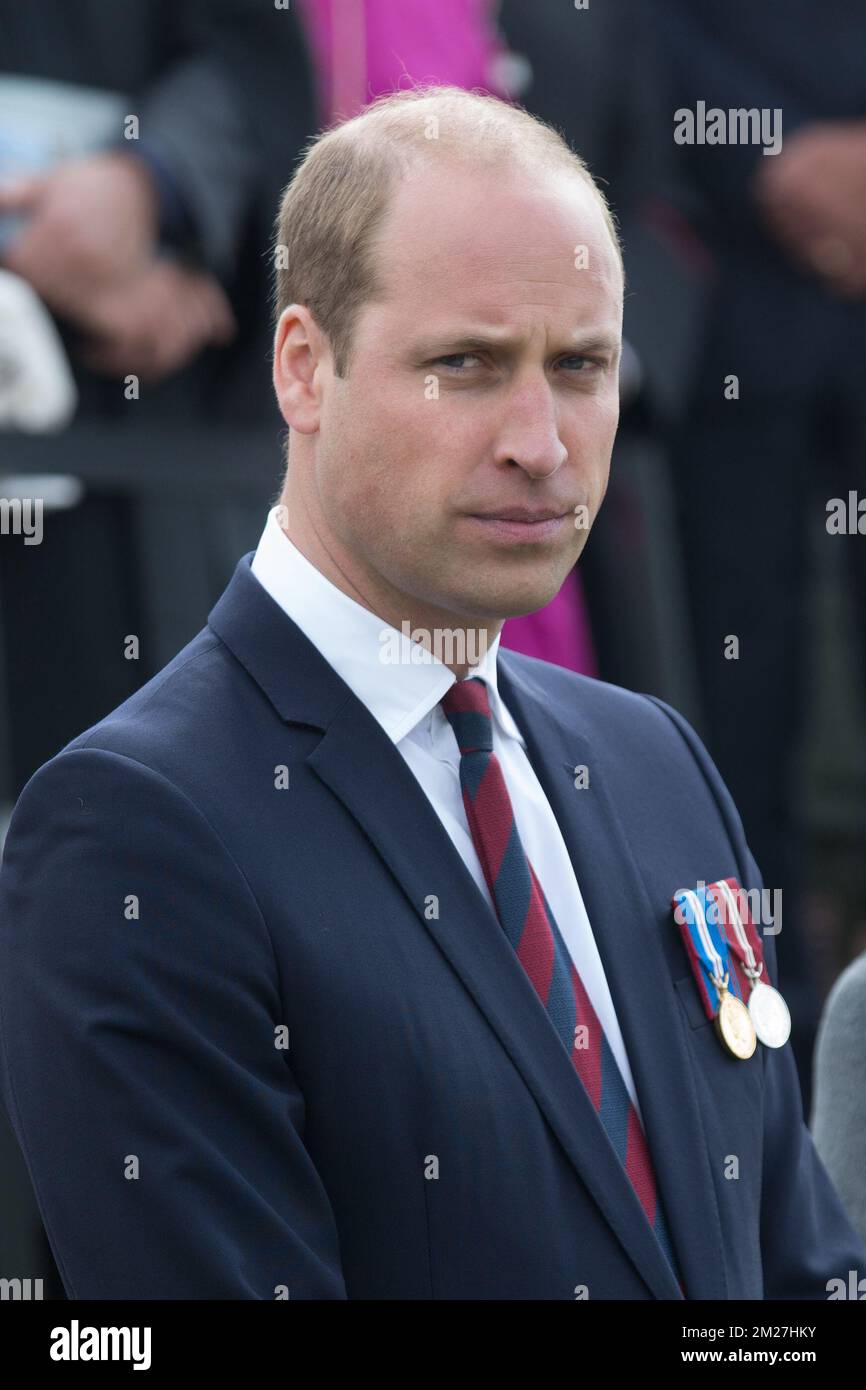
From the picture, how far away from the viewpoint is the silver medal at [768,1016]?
6.53 feet

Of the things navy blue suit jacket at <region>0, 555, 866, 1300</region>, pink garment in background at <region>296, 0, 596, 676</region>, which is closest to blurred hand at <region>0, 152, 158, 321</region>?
pink garment in background at <region>296, 0, 596, 676</region>

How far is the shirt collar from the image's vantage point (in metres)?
1.83

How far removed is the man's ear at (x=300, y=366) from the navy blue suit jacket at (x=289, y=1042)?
176mm

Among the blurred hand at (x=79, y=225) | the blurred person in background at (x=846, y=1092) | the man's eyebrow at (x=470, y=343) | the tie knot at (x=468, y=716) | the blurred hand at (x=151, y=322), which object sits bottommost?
the blurred person in background at (x=846, y=1092)

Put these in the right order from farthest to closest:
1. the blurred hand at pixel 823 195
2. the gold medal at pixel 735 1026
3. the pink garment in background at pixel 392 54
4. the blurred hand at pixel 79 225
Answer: the blurred hand at pixel 823 195 < the pink garment in background at pixel 392 54 < the blurred hand at pixel 79 225 < the gold medal at pixel 735 1026

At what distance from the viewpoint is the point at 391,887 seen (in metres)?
1.73

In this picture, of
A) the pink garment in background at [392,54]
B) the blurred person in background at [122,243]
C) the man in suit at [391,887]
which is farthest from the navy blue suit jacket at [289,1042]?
the pink garment in background at [392,54]

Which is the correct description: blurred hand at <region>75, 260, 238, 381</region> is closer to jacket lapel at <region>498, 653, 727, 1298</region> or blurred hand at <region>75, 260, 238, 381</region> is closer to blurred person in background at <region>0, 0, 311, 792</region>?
blurred person in background at <region>0, 0, 311, 792</region>

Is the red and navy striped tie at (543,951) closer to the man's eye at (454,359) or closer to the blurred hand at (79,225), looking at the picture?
the man's eye at (454,359)

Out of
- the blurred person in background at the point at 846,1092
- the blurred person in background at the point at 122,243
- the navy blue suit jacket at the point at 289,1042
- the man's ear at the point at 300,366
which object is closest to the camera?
the navy blue suit jacket at the point at 289,1042

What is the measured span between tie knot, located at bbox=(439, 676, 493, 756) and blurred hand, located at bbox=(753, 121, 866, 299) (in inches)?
116

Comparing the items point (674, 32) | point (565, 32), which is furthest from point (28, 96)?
point (674, 32)
